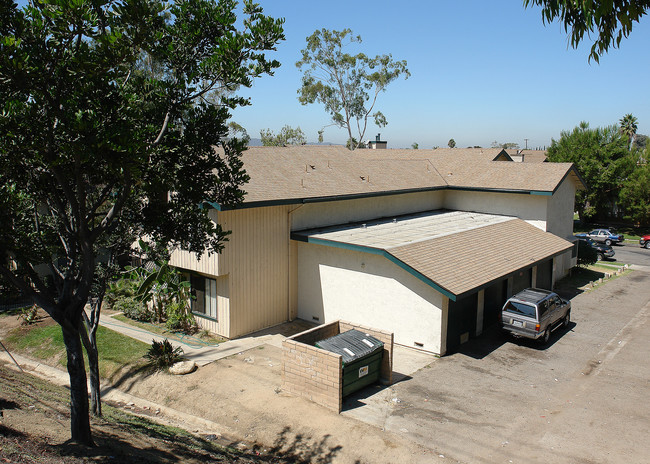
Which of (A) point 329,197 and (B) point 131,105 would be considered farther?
(A) point 329,197

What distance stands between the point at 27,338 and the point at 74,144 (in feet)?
42.6

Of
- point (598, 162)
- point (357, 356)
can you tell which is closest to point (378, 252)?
point (357, 356)

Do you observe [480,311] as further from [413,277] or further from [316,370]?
[316,370]

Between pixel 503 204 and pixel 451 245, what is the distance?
901 centimetres

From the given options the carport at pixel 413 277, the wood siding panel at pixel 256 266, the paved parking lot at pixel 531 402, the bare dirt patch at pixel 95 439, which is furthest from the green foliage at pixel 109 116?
the carport at pixel 413 277

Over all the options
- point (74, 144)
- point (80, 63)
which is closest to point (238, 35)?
point (80, 63)

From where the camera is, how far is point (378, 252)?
16.5m

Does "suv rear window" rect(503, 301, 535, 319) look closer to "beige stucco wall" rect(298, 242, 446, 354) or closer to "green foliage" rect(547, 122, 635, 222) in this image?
"beige stucco wall" rect(298, 242, 446, 354)

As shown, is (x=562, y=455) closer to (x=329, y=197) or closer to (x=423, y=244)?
(x=423, y=244)

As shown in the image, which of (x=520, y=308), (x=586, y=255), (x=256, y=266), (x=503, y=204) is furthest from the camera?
(x=586, y=255)

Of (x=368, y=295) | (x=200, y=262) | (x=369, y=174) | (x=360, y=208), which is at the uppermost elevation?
(x=369, y=174)

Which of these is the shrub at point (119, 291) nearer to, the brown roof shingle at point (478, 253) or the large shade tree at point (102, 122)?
the large shade tree at point (102, 122)

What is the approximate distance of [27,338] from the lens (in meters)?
17.0

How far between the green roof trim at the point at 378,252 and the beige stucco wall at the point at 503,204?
40.1ft
